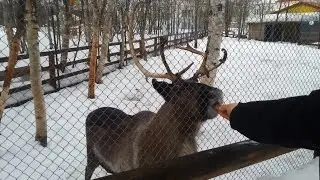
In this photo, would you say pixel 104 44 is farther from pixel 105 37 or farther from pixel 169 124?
pixel 169 124

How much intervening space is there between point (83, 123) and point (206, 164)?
4.64 m

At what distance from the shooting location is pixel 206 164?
2.71 meters

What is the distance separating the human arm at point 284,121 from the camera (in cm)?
121

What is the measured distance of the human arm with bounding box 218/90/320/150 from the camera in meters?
1.21

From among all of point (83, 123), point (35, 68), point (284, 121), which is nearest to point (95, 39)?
point (83, 123)

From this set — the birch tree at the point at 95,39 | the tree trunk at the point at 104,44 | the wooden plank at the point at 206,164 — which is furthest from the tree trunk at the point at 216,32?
the tree trunk at the point at 104,44

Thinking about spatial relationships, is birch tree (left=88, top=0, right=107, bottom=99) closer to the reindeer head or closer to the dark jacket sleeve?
the reindeer head

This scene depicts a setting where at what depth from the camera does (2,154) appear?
17.8ft

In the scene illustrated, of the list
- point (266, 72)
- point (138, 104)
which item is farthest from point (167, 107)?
point (266, 72)

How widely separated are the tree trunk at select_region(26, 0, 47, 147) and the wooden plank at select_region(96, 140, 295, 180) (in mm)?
3450

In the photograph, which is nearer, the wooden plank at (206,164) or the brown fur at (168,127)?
the wooden plank at (206,164)

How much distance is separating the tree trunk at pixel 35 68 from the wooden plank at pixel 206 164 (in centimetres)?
345

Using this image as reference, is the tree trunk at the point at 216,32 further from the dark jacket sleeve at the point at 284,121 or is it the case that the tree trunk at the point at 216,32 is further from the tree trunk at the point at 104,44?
the tree trunk at the point at 104,44

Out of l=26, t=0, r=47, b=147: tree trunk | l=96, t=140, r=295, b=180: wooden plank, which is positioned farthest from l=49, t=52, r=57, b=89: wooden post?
l=96, t=140, r=295, b=180: wooden plank
